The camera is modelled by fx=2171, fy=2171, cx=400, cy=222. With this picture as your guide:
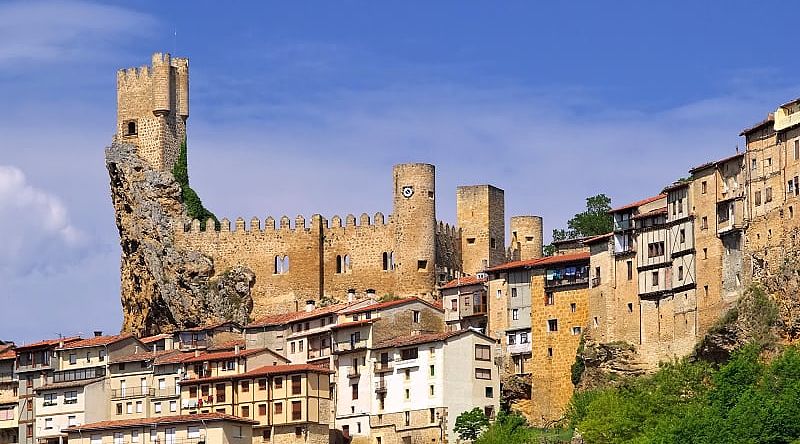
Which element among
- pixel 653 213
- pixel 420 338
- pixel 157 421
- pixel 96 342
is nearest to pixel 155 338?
pixel 96 342

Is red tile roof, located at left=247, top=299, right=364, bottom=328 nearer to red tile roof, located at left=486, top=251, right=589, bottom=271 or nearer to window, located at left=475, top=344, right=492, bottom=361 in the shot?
red tile roof, located at left=486, top=251, right=589, bottom=271

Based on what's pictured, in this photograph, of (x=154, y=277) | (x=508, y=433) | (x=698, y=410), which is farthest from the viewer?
(x=154, y=277)

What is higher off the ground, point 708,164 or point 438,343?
point 708,164

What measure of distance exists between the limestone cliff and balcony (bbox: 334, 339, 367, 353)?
11.6 m

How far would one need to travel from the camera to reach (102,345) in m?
114

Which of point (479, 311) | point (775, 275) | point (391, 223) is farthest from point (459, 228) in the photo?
point (775, 275)

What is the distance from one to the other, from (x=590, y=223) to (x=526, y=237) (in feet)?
23.9

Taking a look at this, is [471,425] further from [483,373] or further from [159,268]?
[159,268]

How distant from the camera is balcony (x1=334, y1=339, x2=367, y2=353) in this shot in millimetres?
105625

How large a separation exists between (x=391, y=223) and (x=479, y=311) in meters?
11.2

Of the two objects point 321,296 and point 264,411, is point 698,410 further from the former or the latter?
point 321,296

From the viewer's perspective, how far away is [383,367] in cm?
10400

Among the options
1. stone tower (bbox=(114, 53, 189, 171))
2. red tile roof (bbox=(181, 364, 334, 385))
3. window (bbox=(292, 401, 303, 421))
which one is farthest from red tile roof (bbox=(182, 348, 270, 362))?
stone tower (bbox=(114, 53, 189, 171))

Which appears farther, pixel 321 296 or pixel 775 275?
pixel 321 296
